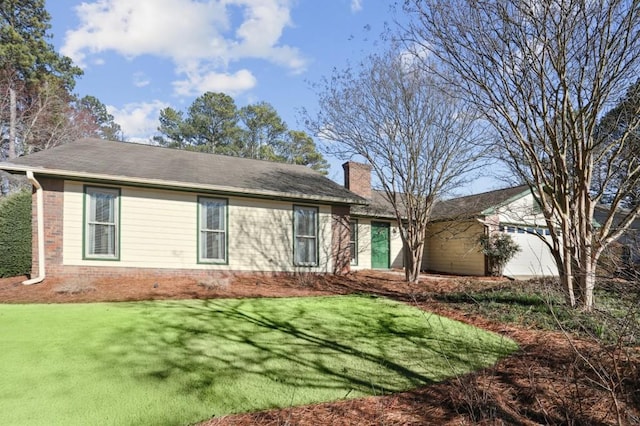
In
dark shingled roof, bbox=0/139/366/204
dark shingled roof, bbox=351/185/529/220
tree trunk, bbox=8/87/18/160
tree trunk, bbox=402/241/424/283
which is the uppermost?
tree trunk, bbox=8/87/18/160

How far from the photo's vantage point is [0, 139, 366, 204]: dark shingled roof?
9.20 m

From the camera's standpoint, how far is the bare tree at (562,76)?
578cm

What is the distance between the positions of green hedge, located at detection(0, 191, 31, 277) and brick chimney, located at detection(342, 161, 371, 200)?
11.2m

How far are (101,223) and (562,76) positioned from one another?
1054 centimetres

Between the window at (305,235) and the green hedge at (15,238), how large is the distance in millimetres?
7519

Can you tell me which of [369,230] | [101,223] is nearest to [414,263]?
[369,230]

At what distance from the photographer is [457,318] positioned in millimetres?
6504

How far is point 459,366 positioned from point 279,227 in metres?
7.85

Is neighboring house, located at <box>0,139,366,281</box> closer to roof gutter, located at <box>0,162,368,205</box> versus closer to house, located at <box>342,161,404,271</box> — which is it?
roof gutter, located at <box>0,162,368,205</box>

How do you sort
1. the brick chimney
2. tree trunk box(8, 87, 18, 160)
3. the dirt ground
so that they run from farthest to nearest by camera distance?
tree trunk box(8, 87, 18, 160) → the brick chimney → the dirt ground

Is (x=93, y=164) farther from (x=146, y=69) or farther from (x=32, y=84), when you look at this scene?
(x=32, y=84)

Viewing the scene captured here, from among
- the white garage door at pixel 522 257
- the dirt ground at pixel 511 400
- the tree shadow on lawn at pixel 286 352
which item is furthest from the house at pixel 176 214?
the dirt ground at pixel 511 400

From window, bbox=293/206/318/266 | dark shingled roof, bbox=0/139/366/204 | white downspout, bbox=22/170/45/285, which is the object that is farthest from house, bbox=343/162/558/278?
white downspout, bbox=22/170/45/285

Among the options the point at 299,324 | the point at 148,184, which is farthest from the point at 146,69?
the point at 299,324
